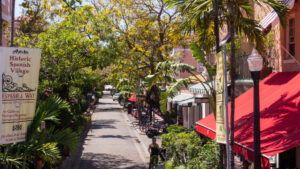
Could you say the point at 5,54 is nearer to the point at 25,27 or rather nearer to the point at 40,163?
the point at 40,163

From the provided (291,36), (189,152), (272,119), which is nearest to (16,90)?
(272,119)

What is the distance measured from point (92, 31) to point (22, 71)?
9380 mm

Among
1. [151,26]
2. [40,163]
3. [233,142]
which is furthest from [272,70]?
[151,26]

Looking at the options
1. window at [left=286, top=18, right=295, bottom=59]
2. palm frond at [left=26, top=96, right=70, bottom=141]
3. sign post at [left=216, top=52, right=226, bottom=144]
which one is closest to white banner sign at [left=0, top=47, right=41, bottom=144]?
palm frond at [left=26, top=96, right=70, bottom=141]

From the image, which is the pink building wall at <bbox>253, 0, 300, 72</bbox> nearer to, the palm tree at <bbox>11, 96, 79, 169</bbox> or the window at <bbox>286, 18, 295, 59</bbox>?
the window at <bbox>286, 18, 295, 59</bbox>

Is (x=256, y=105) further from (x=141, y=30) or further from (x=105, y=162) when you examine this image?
(x=141, y=30)

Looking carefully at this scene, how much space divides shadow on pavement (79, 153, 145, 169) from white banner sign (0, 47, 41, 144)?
8.36 metres

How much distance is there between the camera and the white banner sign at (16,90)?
25.5ft

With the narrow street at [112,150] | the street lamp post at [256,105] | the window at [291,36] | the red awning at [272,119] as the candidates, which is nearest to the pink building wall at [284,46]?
the window at [291,36]

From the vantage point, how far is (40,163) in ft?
34.3

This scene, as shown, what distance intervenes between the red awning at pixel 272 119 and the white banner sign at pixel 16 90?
516 centimetres

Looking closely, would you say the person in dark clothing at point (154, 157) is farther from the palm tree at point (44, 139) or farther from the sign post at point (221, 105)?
the sign post at point (221, 105)

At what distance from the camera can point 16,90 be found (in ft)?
26.2

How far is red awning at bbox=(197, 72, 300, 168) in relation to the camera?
7378 mm
